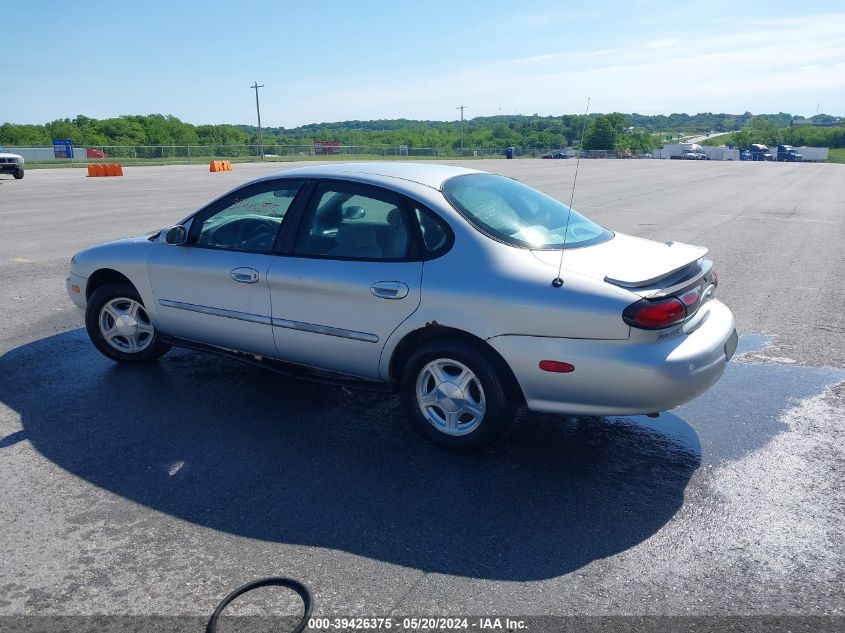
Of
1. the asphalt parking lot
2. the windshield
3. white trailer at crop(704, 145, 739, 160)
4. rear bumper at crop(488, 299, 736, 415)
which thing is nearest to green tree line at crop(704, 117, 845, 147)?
white trailer at crop(704, 145, 739, 160)

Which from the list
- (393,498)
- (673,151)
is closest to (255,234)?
(393,498)

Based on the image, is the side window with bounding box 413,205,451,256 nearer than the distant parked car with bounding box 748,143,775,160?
Yes

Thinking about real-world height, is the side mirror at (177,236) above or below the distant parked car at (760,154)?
above

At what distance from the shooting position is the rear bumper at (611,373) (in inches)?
149

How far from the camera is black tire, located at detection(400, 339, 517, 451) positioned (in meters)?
4.09

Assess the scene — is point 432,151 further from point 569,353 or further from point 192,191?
point 569,353

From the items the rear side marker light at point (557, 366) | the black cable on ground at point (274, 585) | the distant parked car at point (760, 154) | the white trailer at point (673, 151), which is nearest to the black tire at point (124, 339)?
the black cable on ground at point (274, 585)

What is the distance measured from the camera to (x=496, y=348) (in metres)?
4.03

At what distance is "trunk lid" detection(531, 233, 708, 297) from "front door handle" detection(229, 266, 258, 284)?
6.27ft

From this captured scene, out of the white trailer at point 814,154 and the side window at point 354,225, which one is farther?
the white trailer at point 814,154

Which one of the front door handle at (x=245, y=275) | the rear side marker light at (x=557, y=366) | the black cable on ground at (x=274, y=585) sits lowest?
the black cable on ground at (x=274, y=585)

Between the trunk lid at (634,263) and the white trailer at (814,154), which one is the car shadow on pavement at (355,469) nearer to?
the trunk lid at (634,263)

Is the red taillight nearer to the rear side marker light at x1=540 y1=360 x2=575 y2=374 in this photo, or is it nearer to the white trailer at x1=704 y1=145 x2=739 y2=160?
the rear side marker light at x1=540 y1=360 x2=575 y2=374

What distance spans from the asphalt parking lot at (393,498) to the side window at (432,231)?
3.96 ft
